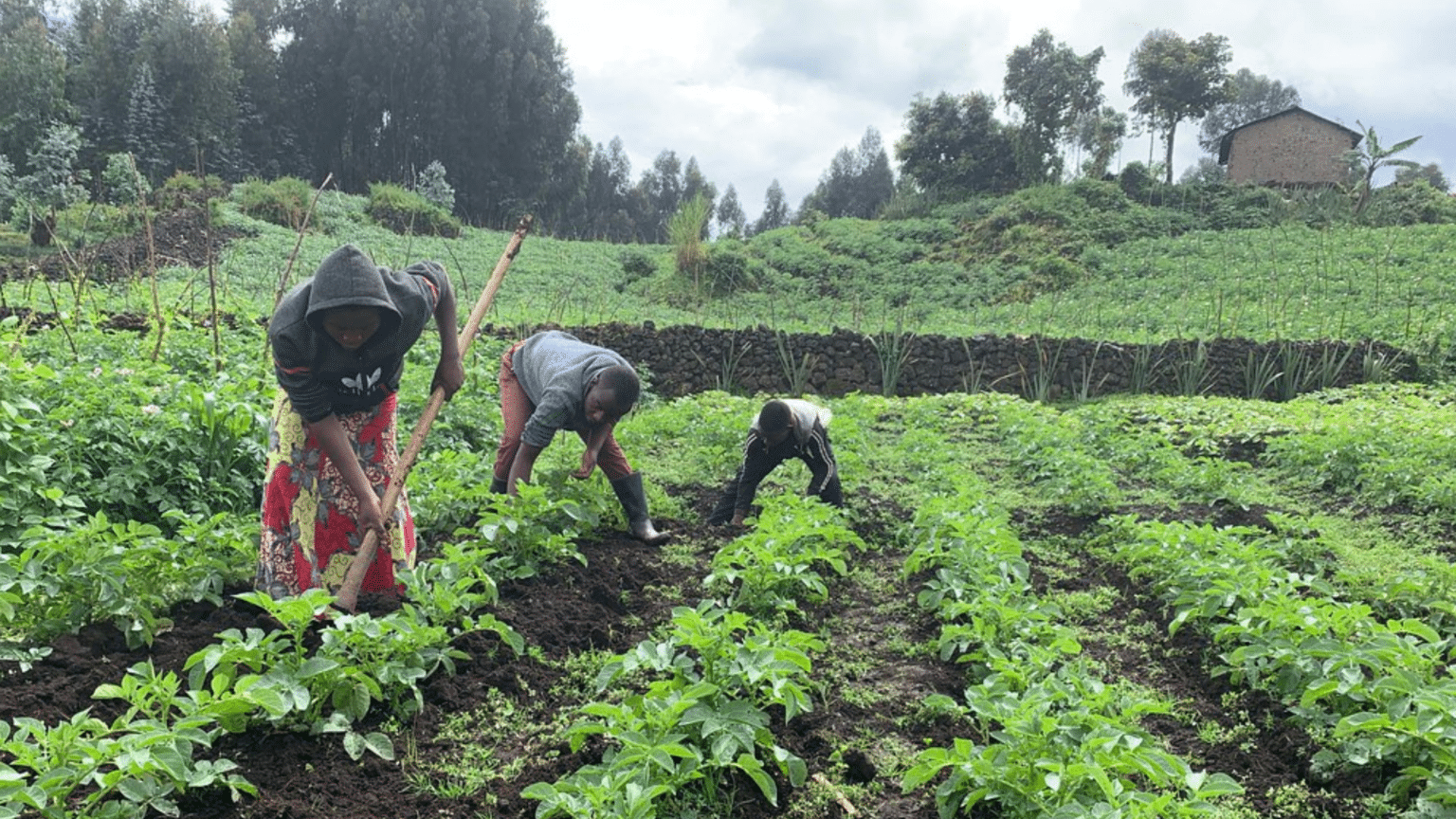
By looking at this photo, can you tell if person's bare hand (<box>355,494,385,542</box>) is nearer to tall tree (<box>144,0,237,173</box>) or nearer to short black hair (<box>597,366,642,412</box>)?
short black hair (<box>597,366,642,412</box>)

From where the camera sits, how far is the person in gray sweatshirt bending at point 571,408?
4570mm

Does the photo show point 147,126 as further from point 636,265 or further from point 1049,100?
point 1049,100

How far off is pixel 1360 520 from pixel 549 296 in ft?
44.0

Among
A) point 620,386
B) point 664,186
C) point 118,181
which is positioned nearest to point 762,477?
point 620,386

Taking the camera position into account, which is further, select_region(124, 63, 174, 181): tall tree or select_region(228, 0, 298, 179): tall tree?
select_region(228, 0, 298, 179): tall tree

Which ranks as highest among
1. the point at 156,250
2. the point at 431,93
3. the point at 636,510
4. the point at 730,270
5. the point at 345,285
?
the point at 431,93

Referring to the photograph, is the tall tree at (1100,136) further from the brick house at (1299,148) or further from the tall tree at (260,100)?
the tall tree at (260,100)

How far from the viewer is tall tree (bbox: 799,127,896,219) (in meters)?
52.8

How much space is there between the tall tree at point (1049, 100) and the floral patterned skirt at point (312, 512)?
31.9 metres

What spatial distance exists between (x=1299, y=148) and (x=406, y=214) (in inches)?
1194

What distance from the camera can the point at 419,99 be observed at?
3509cm

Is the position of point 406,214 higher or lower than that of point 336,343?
higher

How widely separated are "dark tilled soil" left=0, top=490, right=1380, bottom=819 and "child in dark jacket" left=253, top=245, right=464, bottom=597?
9.3 inches

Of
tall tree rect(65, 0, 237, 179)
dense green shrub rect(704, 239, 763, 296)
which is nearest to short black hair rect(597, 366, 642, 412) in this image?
dense green shrub rect(704, 239, 763, 296)
